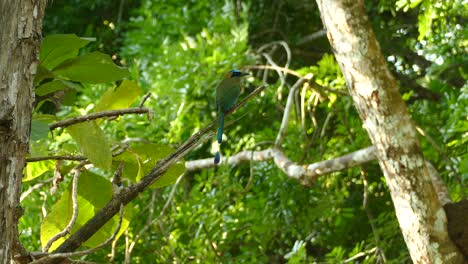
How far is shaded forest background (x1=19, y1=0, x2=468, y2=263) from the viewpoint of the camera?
3.06 metres

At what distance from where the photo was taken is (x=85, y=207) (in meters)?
0.73

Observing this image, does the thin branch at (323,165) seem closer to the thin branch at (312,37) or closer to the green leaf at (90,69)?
the thin branch at (312,37)

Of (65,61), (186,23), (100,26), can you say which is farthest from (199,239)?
(65,61)

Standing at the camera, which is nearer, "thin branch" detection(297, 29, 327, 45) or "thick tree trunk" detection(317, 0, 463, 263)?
"thick tree trunk" detection(317, 0, 463, 263)

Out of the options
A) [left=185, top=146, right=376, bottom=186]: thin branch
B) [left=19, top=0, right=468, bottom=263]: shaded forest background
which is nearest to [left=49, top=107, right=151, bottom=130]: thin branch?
[left=185, top=146, right=376, bottom=186]: thin branch

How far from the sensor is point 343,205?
140 inches

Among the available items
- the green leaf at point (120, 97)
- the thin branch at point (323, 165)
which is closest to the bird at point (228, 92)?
the green leaf at point (120, 97)

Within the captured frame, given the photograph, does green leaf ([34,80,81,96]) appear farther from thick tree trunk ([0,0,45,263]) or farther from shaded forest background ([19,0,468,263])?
shaded forest background ([19,0,468,263])

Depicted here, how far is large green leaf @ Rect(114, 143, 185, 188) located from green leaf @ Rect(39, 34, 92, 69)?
0.13m

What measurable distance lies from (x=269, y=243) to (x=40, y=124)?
289 centimetres

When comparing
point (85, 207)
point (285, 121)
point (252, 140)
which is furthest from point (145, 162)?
point (252, 140)

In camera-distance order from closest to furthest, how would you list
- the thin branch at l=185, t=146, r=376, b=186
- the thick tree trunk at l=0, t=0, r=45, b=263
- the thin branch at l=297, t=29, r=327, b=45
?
the thick tree trunk at l=0, t=0, r=45, b=263 < the thin branch at l=185, t=146, r=376, b=186 < the thin branch at l=297, t=29, r=327, b=45

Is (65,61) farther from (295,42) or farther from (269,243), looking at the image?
(295,42)

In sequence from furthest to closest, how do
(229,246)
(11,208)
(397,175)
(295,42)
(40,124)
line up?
1. (295,42)
2. (229,246)
3. (397,175)
4. (40,124)
5. (11,208)
